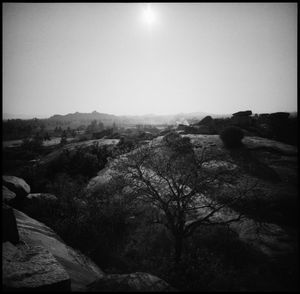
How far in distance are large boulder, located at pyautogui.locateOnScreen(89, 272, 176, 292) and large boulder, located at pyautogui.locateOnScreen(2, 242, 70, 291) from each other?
3.20 ft

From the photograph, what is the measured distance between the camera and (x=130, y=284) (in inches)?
204

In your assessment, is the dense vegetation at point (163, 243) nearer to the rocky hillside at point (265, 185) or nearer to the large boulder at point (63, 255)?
the rocky hillside at point (265, 185)

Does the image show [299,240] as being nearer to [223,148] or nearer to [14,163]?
[223,148]

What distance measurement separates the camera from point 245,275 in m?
9.16

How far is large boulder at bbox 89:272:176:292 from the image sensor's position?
5070 millimetres

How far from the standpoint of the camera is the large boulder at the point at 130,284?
5.07 m

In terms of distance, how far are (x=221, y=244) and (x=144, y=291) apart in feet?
25.8

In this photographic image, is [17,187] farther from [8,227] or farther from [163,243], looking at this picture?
[163,243]

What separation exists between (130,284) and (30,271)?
2.77 meters

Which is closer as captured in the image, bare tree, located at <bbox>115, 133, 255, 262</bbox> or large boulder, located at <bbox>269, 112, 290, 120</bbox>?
bare tree, located at <bbox>115, 133, 255, 262</bbox>

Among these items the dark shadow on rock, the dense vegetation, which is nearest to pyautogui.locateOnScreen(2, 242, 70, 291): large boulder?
the dense vegetation

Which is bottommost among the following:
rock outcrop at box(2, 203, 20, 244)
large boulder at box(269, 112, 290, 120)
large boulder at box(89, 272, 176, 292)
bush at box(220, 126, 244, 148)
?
large boulder at box(89, 272, 176, 292)

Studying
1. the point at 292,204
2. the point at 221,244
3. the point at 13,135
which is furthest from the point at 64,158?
the point at 13,135

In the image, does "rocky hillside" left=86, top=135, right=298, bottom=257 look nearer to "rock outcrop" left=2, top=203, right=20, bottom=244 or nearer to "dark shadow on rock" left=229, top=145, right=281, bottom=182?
"dark shadow on rock" left=229, top=145, right=281, bottom=182
